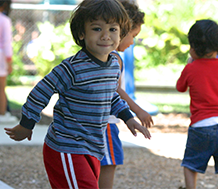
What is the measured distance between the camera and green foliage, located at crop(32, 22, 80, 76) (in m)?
9.61

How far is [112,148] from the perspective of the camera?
277 cm

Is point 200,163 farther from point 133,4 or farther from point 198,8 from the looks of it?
point 198,8

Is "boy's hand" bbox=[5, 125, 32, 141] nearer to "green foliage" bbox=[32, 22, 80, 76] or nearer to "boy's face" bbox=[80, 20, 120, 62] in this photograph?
"boy's face" bbox=[80, 20, 120, 62]

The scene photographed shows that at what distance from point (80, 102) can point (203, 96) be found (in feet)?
4.13

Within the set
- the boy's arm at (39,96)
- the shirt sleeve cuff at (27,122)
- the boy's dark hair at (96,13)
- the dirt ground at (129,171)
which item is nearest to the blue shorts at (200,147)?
the dirt ground at (129,171)

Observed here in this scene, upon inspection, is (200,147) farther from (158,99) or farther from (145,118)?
(158,99)

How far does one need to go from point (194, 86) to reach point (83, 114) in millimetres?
1237

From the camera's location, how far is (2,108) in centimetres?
625

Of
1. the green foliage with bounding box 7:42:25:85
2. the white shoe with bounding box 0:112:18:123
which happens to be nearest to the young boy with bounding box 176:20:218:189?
the white shoe with bounding box 0:112:18:123

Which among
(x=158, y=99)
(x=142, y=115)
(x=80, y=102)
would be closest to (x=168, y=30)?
(x=158, y=99)

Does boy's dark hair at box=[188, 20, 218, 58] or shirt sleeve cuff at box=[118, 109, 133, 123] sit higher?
boy's dark hair at box=[188, 20, 218, 58]

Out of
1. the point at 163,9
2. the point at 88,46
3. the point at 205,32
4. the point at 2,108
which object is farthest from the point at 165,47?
the point at 88,46

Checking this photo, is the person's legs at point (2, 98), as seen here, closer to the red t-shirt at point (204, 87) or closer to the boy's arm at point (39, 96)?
the red t-shirt at point (204, 87)

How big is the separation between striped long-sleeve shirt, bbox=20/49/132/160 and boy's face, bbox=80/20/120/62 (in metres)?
0.05
